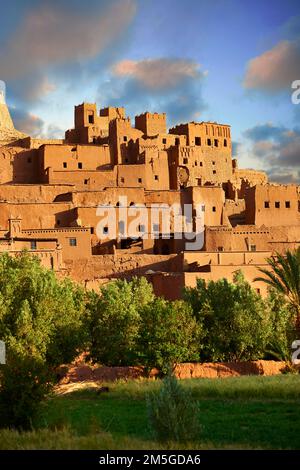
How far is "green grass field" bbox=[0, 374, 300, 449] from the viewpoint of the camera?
404 inches

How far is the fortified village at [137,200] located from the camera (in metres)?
33.6

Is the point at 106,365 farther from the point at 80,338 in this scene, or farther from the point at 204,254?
the point at 204,254

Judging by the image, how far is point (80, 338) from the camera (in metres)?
20.7

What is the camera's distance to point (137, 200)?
132ft

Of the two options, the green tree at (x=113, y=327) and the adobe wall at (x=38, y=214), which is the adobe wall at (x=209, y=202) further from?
the green tree at (x=113, y=327)

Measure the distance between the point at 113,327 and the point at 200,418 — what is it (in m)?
9.57

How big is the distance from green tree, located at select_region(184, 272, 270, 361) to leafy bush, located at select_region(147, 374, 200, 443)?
12.4 metres

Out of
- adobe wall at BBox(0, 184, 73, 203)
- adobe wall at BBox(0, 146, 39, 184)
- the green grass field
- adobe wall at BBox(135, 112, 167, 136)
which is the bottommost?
the green grass field

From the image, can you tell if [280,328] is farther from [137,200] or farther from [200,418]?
[137,200]

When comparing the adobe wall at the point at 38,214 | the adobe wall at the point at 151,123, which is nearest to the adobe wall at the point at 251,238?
the adobe wall at the point at 38,214

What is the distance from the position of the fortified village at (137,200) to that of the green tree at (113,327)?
267 inches

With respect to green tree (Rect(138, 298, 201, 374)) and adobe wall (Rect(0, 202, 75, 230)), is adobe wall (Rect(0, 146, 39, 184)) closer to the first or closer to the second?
adobe wall (Rect(0, 202, 75, 230))

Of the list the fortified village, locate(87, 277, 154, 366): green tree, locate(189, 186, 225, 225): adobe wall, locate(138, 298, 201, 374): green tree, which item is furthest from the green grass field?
locate(189, 186, 225, 225): adobe wall
